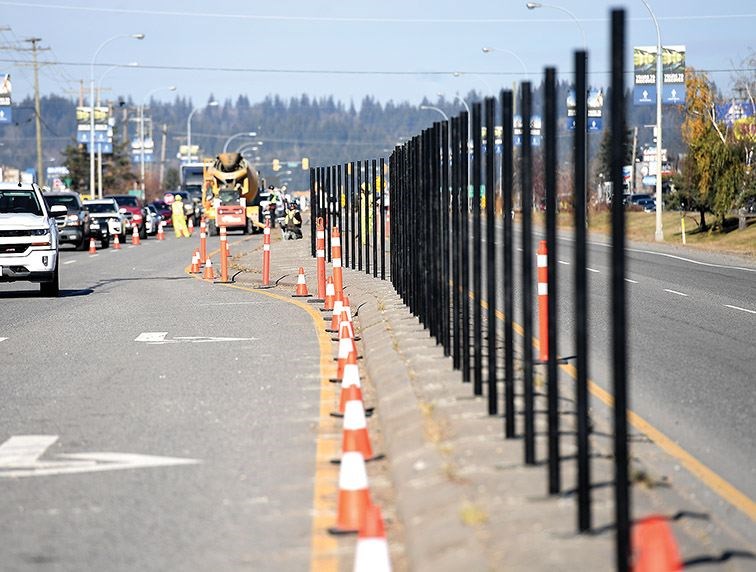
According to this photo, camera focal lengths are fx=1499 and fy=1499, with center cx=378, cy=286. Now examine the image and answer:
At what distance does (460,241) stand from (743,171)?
46.5 m

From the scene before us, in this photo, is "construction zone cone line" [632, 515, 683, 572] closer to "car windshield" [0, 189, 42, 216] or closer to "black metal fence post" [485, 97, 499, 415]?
"black metal fence post" [485, 97, 499, 415]

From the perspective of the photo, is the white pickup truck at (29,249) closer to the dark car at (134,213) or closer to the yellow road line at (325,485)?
the yellow road line at (325,485)

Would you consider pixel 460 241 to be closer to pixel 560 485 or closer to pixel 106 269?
pixel 560 485

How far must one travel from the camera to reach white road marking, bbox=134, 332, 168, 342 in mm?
17359

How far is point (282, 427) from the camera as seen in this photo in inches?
416

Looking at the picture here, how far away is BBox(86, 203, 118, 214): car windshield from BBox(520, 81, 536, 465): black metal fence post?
48.9 m

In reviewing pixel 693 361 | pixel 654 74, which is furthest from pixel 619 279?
pixel 654 74

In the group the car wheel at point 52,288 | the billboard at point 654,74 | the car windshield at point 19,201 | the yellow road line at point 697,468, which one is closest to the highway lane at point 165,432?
the yellow road line at point 697,468

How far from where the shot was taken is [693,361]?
1452 centimetres

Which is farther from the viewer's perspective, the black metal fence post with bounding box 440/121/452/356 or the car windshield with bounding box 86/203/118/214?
the car windshield with bounding box 86/203/118/214

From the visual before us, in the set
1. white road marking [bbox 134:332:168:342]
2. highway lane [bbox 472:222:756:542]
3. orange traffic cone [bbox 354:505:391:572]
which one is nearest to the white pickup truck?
white road marking [bbox 134:332:168:342]

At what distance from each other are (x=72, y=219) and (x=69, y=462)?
4001cm

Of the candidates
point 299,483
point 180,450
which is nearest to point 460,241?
point 180,450

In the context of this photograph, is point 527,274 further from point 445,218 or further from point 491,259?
point 445,218
